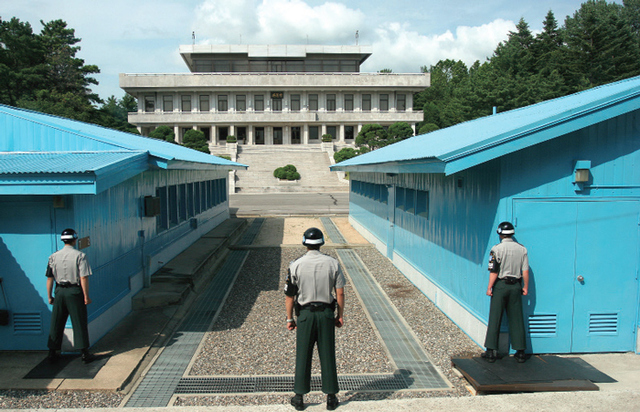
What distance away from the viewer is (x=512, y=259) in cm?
586

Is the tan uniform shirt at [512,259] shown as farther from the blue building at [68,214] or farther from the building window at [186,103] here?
the building window at [186,103]

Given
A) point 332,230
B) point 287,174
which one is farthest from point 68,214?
point 287,174

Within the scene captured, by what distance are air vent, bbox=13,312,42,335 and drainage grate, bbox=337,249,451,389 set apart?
16.7ft

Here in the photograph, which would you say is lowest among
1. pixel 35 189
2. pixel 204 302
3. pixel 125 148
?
pixel 204 302

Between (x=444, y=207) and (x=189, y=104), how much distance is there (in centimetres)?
6461

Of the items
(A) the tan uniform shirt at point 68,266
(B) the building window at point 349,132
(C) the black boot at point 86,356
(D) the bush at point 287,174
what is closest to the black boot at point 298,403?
(C) the black boot at point 86,356

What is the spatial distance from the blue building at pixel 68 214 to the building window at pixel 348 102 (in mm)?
61145

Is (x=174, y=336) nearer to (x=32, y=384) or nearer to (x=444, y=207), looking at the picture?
(x=32, y=384)

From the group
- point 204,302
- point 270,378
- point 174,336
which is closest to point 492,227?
point 270,378

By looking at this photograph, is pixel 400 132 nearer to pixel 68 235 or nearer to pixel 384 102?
pixel 384 102

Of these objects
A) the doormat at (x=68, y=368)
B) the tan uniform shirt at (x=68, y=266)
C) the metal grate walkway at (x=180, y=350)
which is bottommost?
the metal grate walkway at (x=180, y=350)

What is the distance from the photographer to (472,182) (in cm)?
718

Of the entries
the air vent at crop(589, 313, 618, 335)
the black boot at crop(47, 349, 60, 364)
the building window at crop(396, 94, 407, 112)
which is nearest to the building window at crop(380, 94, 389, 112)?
the building window at crop(396, 94, 407, 112)

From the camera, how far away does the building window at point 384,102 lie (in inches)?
2712
